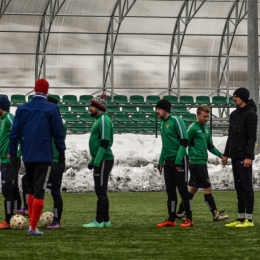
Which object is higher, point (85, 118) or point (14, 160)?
point (14, 160)

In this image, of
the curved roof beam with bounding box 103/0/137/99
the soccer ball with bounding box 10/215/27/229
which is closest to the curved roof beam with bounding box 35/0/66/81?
the curved roof beam with bounding box 103/0/137/99

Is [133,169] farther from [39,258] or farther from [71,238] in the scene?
[39,258]

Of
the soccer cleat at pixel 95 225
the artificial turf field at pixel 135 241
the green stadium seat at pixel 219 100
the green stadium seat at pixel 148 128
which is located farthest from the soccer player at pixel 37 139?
the green stadium seat at pixel 219 100

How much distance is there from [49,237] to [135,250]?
1.72m

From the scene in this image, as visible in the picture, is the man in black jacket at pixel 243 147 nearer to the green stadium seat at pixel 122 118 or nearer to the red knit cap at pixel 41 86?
the red knit cap at pixel 41 86

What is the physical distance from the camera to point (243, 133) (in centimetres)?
1180

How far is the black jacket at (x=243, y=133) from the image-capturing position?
38.4ft

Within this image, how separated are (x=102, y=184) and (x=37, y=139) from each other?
1.59 m

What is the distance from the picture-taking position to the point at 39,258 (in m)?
8.39

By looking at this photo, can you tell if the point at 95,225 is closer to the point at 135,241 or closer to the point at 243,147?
the point at 135,241

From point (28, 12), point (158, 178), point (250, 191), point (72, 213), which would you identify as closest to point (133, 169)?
point (158, 178)

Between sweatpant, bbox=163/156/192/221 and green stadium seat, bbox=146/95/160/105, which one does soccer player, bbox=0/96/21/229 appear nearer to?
sweatpant, bbox=163/156/192/221

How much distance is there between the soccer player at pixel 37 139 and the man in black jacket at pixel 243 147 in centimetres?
255

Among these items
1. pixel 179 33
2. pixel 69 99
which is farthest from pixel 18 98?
pixel 179 33
